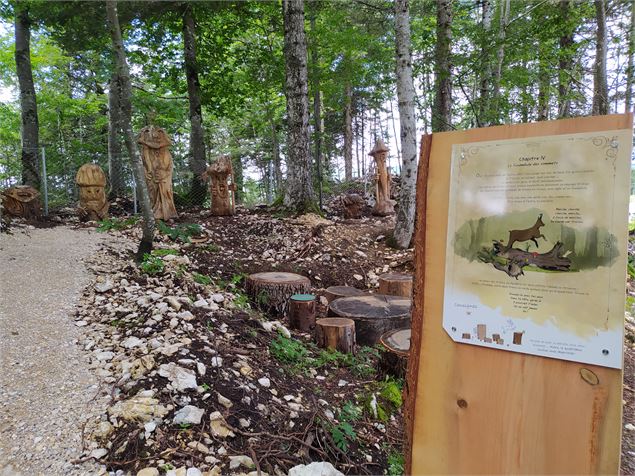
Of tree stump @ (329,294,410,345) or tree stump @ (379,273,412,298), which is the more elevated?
tree stump @ (379,273,412,298)

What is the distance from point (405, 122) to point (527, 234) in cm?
527

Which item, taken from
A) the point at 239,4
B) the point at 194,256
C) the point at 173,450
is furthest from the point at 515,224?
the point at 239,4

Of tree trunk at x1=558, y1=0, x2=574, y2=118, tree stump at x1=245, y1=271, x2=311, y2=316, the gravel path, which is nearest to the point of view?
the gravel path

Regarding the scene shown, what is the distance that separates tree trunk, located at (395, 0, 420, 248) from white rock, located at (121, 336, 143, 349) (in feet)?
14.6

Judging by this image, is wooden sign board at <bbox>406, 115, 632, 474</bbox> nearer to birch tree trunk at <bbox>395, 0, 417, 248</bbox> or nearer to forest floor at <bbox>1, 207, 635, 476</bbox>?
forest floor at <bbox>1, 207, 635, 476</bbox>

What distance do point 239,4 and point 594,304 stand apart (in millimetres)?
10823

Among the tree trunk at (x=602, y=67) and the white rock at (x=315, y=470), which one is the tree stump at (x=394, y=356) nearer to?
the white rock at (x=315, y=470)

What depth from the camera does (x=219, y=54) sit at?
10203 millimetres

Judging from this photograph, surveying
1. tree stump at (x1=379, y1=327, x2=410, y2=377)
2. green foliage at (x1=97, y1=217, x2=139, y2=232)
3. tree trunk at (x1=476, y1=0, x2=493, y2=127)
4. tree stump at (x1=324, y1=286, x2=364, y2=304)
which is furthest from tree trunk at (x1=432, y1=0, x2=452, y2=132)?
green foliage at (x1=97, y1=217, x2=139, y2=232)

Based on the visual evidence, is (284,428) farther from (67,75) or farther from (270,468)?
(67,75)

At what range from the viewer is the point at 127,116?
4.16 meters

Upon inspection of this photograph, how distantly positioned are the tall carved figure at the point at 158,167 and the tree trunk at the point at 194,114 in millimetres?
2393

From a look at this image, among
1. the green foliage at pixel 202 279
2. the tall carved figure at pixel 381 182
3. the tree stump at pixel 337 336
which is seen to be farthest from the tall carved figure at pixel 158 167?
the tall carved figure at pixel 381 182

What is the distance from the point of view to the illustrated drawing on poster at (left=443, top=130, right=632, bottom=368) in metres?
1.11
